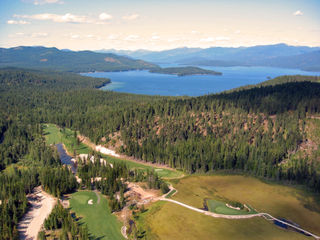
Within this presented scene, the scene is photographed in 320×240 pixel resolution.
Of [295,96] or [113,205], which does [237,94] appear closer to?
[295,96]

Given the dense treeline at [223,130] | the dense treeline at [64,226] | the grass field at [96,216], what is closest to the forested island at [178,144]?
the dense treeline at [64,226]

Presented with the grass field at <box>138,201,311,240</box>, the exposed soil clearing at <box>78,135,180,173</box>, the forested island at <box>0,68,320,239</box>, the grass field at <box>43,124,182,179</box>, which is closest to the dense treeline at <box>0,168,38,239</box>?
the forested island at <box>0,68,320,239</box>

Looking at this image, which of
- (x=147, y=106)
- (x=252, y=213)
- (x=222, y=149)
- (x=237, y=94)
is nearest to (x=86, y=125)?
(x=147, y=106)

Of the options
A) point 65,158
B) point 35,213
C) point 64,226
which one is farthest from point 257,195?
point 65,158

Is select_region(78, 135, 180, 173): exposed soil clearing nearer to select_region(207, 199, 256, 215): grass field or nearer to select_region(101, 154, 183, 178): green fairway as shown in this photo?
select_region(101, 154, 183, 178): green fairway

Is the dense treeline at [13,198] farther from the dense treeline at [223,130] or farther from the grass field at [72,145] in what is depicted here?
the dense treeline at [223,130]
